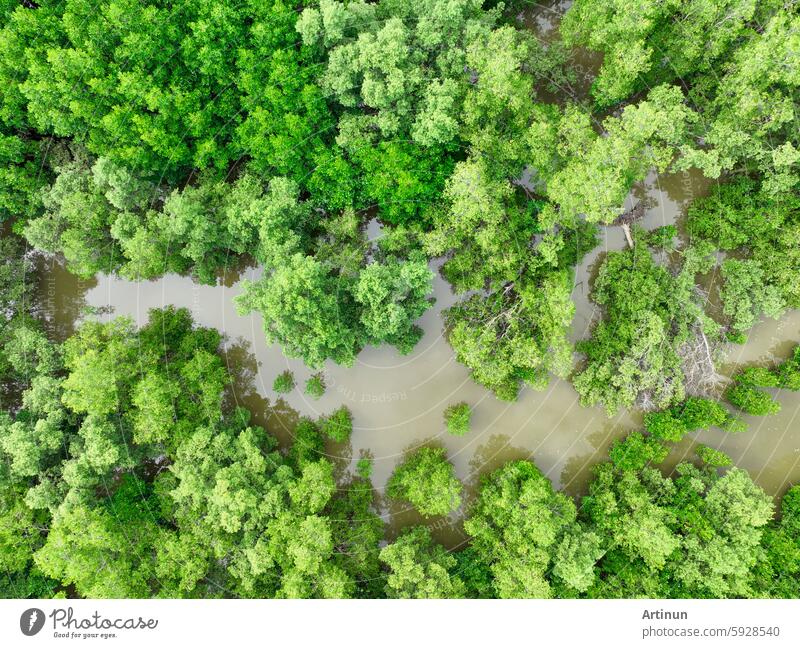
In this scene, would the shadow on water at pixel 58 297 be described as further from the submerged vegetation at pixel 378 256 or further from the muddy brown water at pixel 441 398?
the submerged vegetation at pixel 378 256

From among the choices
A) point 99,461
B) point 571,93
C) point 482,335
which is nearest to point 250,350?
point 99,461

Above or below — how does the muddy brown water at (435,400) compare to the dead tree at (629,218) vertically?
below

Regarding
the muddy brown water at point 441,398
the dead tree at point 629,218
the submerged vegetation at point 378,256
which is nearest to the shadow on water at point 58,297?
the muddy brown water at point 441,398

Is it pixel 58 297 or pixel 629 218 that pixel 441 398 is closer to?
pixel 629 218

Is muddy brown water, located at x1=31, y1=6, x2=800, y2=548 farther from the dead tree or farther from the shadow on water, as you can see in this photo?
the dead tree

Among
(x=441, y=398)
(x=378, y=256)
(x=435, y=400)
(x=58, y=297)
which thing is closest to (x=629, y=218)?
(x=378, y=256)

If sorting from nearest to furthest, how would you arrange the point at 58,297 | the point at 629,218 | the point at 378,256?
the point at 378,256 < the point at 629,218 < the point at 58,297

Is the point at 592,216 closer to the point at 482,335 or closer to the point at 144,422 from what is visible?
the point at 482,335
